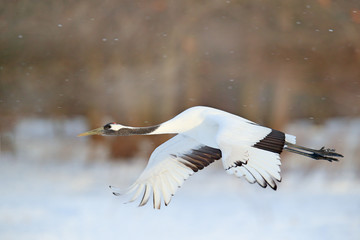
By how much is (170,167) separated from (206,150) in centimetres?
18

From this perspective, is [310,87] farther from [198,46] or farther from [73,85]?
[73,85]

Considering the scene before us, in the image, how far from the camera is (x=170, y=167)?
2627 millimetres

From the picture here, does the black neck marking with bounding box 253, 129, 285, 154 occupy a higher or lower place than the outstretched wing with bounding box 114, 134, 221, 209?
higher

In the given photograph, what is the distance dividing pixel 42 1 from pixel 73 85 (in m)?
0.68

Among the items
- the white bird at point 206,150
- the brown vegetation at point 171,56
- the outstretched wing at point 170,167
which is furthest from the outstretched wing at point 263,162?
the brown vegetation at point 171,56

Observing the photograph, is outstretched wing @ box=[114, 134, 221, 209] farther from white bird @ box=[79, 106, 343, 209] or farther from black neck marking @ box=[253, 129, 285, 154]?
black neck marking @ box=[253, 129, 285, 154]

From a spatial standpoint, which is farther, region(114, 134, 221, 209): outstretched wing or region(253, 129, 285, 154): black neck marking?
region(114, 134, 221, 209): outstretched wing

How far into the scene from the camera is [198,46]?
185 inches

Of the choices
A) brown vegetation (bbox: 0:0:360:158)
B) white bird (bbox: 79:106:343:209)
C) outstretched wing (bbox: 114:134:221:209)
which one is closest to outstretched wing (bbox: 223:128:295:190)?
white bird (bbox: 79:106:343:209)

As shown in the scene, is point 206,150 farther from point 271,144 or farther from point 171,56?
point 171,56

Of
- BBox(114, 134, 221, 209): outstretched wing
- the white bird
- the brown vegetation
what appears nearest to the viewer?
the white bird

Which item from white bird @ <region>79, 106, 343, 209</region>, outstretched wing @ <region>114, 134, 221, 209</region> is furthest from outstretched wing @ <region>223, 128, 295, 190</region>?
outstretched wing @ <region>114, 134, 221, 209</region>

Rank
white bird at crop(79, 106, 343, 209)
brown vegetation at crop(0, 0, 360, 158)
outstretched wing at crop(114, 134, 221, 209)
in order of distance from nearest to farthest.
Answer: white bird at crop(79, 106, 343, 209) < outstretched wing at crop(114, 134, 221, 209) < brown vegetation at crop(0, 0, 360, 158)

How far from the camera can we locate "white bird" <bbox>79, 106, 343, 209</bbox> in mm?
2219
